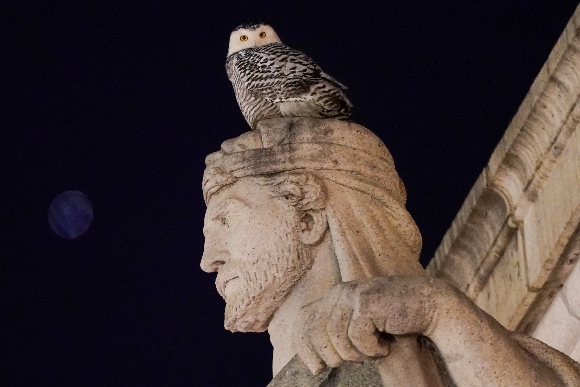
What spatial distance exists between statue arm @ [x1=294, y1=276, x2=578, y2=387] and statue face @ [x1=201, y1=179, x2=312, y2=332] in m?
0.40

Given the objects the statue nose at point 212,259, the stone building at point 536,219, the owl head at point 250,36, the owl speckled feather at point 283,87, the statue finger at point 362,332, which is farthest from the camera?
the owl head at point 250,36

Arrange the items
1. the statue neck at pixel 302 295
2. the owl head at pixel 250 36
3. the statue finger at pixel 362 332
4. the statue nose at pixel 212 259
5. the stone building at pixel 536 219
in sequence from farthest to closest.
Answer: the owl head at pixel 250 36, the stone building at pixel 536 219, the statue nose at pixel 212 259, the statue neck at pixel 302 295, the statue finger at pixel 362 332

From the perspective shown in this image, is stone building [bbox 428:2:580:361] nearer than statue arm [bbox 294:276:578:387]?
No

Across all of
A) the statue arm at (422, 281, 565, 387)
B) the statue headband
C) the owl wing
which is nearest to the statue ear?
the statue headband

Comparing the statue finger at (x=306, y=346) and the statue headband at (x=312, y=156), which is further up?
the statue headband at (x=312, y=156)

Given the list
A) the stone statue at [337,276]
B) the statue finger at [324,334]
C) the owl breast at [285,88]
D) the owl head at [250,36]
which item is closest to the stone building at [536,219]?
the owl breast at [285,88]

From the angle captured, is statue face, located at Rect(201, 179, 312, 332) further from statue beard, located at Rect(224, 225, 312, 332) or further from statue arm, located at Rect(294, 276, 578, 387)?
statue arm, located at Rect(294, 276, 578, 387)

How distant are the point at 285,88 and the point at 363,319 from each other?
4.52ft

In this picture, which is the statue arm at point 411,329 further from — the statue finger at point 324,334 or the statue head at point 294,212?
the statue head at point 294,212

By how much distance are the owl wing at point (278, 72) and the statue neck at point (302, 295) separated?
0.77 m

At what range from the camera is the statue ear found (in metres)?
3.81

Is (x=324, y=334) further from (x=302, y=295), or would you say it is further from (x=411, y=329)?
(x=302, y=295)

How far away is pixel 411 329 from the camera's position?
3330 millimetres

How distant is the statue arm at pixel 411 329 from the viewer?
329 cm
